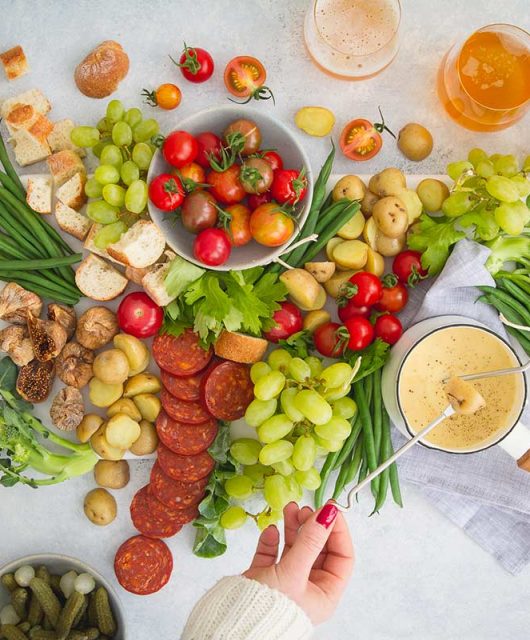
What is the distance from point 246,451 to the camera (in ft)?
4.80

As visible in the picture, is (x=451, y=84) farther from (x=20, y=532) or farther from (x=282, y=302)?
(x=20, y=532)

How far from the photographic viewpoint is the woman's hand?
3.59 ft

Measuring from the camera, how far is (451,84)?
1.50m

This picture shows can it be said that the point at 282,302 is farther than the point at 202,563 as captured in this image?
No

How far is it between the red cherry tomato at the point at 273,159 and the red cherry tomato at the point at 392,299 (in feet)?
1.17

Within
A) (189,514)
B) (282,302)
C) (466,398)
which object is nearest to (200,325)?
(282,302)

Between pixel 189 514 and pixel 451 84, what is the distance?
117 cm

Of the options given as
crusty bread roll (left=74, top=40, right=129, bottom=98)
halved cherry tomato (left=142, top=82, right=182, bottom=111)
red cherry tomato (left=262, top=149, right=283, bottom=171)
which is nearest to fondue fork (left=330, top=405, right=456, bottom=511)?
red cherry tomato (left=262, top=149, right=283, bottom=171)

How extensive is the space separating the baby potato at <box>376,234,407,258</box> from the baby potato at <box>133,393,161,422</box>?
24.6 inches

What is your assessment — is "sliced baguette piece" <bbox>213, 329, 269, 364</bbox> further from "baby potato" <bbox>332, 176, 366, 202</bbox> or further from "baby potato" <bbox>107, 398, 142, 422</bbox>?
"baby potato" <bbox>332, 176, 366, 202</bbox>

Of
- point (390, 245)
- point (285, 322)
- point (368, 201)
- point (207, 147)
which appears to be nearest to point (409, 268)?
point (390, 245)

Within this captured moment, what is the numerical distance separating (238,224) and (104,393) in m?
0.49

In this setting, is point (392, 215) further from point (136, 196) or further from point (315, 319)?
point (136, 196)

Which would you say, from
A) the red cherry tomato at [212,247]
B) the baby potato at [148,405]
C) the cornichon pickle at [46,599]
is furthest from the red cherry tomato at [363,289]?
the cornichon pickle at [46,599]
